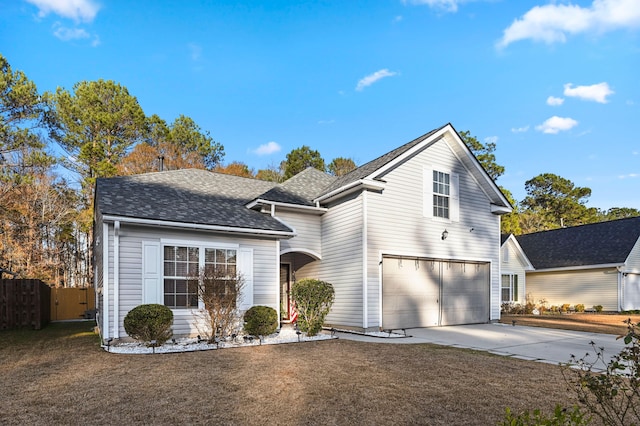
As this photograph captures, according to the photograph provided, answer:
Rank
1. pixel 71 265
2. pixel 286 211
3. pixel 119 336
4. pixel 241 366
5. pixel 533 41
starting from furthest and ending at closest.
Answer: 1. pixel 71 265
2. pixel 533 41
3. pixel 286 211
4. pixel 119 336
5. pixel 241 366

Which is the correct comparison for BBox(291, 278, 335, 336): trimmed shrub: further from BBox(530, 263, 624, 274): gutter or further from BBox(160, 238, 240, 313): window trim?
BBox(530, 263, 624, 274): gutter

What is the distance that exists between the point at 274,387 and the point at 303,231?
8.48 meters

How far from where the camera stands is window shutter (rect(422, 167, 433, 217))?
44.7ft

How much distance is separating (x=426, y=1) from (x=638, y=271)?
1985cm

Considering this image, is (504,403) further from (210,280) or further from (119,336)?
(119,336)

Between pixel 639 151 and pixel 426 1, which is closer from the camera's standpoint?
pixel 426 1

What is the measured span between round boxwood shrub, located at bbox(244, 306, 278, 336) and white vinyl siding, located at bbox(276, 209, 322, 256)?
116 inches

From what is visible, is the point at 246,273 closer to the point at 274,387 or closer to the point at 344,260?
the point at 344,260

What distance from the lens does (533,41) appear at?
47.9 ft

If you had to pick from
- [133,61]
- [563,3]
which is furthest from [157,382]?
[133,61]

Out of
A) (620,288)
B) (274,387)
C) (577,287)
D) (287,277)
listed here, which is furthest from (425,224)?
(577,287)

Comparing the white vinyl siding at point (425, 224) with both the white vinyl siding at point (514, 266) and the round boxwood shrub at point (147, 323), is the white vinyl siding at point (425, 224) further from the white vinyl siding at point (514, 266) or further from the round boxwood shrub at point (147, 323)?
the white vinyl siding at point (514, 266)

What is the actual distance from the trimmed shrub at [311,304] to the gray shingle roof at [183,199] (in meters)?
2.05

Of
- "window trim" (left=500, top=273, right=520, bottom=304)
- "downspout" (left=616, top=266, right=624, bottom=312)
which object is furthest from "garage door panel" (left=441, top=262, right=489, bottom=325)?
"downspout" (left=616, top=266, right=624, bottom=312)
